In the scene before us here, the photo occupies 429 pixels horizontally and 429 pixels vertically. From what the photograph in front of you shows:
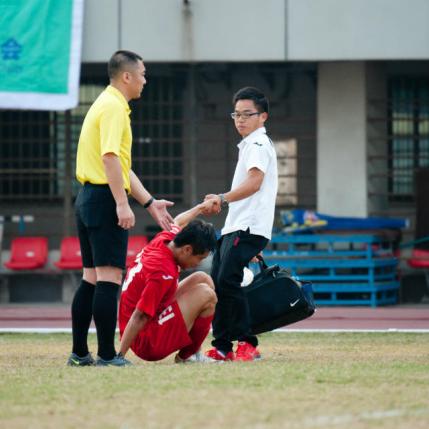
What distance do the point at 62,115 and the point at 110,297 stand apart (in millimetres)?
12003

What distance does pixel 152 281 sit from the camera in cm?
925

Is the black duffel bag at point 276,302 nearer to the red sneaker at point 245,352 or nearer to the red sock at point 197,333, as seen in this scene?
the red sneaker at point 245,352

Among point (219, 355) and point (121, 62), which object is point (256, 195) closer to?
point (219, 355)

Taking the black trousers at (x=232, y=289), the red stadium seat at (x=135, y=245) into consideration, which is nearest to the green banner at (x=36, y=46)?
the red stadium seat at (x=135, y=245)

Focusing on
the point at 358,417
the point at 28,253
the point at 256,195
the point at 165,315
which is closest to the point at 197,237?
the point at 165,315

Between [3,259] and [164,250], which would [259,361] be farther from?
[3,259]

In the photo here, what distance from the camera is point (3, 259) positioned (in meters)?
19.9

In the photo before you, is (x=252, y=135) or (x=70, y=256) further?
(x=70, y=256)

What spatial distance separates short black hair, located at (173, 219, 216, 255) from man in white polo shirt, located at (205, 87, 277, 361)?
536mm

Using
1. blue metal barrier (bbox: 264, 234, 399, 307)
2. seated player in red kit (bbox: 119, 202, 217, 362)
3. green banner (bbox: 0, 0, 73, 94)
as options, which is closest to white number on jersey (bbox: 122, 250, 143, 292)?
seated player in red kit (bbox: 119, 202, 217, 362)

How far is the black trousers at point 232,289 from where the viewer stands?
32.7 feet

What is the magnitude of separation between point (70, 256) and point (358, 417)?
1285cm

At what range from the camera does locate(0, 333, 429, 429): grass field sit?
6641 millimetres

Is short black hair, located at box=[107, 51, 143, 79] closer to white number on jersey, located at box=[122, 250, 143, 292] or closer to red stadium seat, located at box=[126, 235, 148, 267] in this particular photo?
white number on jersey, located at box=[122, 250, 143, 292]
